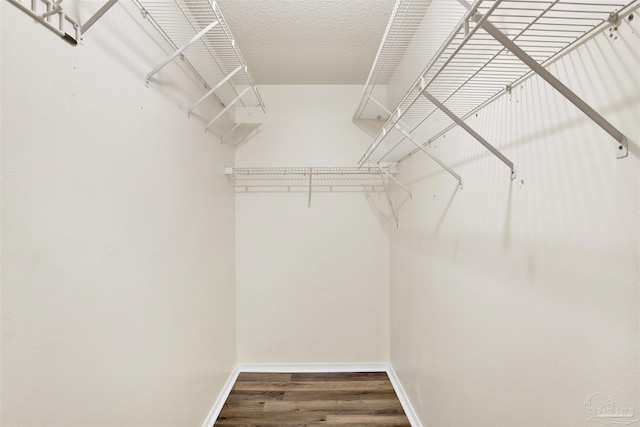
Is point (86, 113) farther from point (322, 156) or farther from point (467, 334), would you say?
point (322, 156)

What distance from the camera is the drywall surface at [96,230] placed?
0.67 m

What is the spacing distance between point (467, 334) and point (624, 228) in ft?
2.63

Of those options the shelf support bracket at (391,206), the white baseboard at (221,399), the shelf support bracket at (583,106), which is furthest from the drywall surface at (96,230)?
the shelf support bracket at (391,206)

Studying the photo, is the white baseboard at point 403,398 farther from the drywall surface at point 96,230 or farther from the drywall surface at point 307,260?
the drywall surface at point 96,230

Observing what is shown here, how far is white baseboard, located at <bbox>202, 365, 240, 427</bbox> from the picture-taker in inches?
73.0

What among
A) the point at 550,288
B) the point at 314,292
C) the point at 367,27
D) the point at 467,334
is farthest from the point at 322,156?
the point at 550,288

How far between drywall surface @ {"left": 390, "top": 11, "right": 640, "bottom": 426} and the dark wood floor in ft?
2.30

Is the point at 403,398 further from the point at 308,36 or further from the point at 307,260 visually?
the point at 308,36

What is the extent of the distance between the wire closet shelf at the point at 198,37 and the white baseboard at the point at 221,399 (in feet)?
6.33

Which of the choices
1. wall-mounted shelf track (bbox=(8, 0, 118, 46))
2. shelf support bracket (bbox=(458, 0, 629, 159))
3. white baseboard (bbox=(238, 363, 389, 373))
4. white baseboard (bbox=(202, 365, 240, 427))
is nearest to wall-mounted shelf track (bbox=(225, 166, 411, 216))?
white baseboard (bbox=(238, 363, 389, 373))

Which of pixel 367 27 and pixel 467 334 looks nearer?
pixel 467 334

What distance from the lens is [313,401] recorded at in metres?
2.10

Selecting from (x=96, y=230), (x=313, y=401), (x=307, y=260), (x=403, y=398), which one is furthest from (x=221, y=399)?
(x=96, y=230)

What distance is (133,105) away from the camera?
112cm
